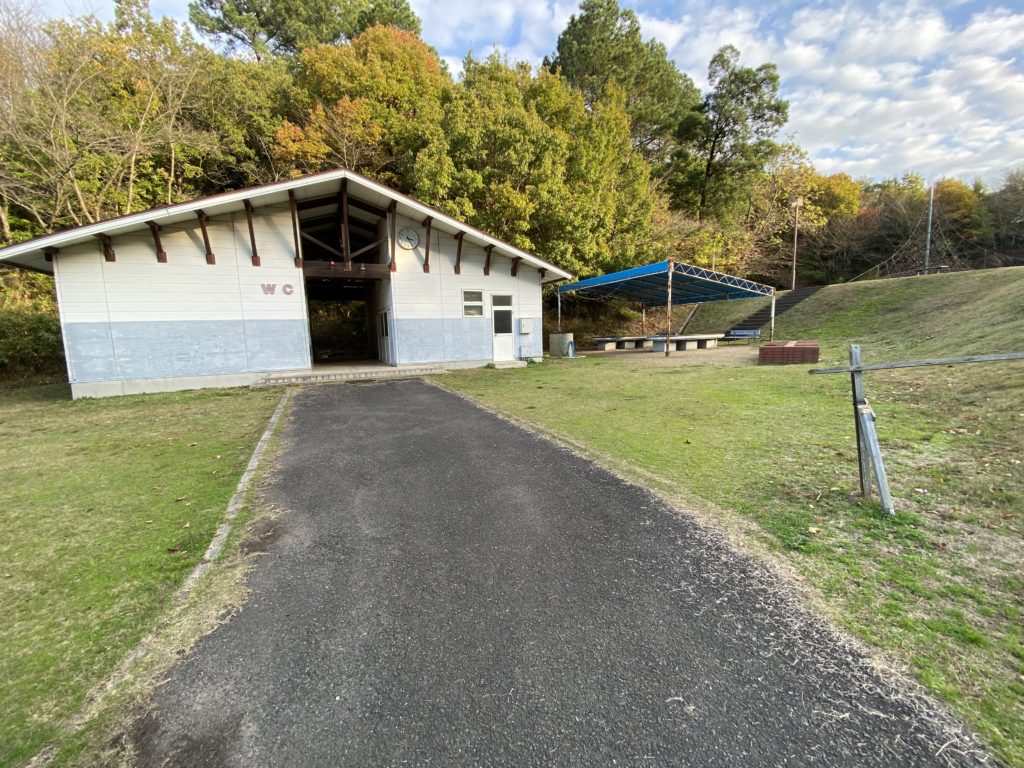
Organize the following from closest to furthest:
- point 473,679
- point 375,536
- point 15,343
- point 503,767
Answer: point 503,767
point 473,679
point 375,536
point 15,343

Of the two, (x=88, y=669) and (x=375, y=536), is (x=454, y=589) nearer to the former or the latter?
(x=375, y=536)

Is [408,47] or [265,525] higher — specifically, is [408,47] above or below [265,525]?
above

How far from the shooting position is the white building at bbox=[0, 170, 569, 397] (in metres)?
9.91

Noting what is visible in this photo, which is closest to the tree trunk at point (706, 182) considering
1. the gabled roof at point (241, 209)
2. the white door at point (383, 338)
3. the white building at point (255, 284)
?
the white building at point (255, 284)

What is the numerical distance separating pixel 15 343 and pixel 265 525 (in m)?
17.1

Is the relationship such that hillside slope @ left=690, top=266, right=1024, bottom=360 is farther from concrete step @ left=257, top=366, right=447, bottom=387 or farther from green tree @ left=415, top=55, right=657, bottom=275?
concrete step @ left=257, top=366, right=447, bottom=387

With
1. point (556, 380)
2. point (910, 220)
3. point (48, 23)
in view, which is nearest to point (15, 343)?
point (48, 23)

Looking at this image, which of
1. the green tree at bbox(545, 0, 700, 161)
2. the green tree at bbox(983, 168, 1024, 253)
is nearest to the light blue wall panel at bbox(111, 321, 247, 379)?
the green tree at bbox(545, 0, 700, 161)

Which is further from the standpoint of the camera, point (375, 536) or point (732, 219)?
point (732, 219)

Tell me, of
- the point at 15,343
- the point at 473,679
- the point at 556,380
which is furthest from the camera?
the point at 15,343

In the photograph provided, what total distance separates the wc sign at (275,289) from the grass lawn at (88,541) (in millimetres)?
5588

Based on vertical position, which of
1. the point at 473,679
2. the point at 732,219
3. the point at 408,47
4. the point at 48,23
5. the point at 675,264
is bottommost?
the point at 473,679

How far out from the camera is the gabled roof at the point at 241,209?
9.10 m

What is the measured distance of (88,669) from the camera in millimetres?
1917
